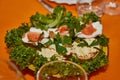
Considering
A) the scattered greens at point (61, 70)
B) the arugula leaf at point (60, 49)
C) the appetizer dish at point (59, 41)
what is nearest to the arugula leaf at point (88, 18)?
the appetizer dish at point (59, 41)

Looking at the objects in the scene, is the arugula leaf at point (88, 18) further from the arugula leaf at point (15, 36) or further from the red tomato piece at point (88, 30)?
the arugula leaf at point (15, 36)

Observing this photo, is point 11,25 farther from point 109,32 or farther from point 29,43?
point 109,32

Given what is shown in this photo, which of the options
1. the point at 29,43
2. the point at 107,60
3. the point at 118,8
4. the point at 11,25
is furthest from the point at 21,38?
the point at 118,8

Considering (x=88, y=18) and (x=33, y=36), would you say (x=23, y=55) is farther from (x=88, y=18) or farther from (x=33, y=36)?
(x=88, y=18)

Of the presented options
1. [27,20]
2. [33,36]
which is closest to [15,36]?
[33,36]

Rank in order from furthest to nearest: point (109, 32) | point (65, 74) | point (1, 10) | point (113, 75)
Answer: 1. point (1, 10)
2. point (109, 32)
3. point (113, 75)
4. point (65, 74)

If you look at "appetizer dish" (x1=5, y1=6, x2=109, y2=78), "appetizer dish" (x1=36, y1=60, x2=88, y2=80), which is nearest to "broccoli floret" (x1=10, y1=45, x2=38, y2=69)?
"appetizer dish" (x1=5, y1=6, x2=109, y2=78)

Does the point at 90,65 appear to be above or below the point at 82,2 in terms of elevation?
below

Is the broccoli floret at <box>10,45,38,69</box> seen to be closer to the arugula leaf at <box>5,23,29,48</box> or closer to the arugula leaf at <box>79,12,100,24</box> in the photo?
the arugula leaf at <box>5,23,29,48</box>
